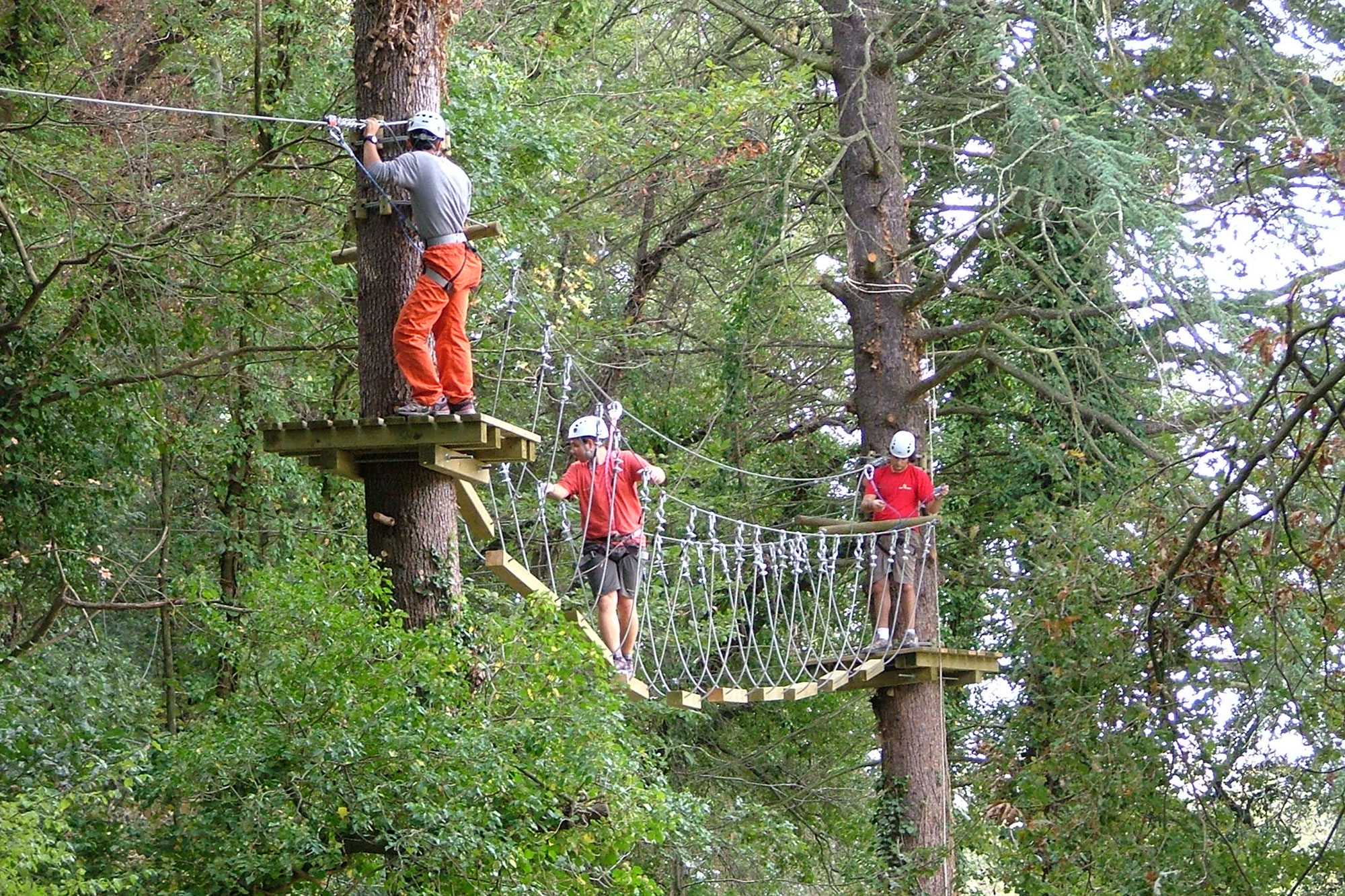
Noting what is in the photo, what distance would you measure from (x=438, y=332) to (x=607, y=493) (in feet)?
3.00

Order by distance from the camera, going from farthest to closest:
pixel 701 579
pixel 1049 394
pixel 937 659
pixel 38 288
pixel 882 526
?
pixel 1049 394, pixel 701 579, pixel 937 659, pixel 882 526, pixel 38 288

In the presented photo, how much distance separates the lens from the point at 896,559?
8.12 meters

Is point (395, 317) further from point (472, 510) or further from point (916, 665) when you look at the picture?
point (916, 665)

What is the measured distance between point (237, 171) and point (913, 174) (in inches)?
172

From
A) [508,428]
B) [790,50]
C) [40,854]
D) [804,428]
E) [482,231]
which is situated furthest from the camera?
[804,428]

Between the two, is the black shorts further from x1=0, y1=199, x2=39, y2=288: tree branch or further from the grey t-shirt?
x1=0, y1=199, x2=39, y2=288: tree branch

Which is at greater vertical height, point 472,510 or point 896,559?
point 896,559

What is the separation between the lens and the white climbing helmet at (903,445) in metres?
8.20

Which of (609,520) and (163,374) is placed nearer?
(609,520)

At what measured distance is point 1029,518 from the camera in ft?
29.8

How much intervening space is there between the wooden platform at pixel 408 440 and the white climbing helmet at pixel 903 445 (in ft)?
10.6

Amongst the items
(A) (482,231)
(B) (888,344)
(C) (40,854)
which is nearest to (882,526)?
(B) (888,344)

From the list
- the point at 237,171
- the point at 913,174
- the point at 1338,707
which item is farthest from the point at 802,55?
the point at 1338,707

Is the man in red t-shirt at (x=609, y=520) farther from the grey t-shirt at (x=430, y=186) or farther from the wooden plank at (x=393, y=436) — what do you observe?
the grey t-shirt at (x=430, y=186)
